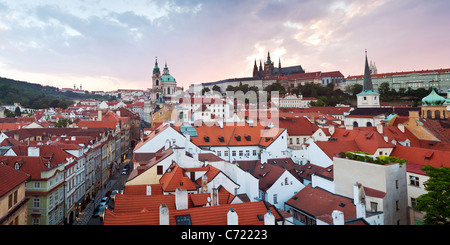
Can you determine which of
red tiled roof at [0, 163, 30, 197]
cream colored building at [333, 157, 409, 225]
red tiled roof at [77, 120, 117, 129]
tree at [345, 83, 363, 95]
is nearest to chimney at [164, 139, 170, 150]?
red tiled roof at [0, 163, 30, 197]

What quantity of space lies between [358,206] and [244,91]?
107m

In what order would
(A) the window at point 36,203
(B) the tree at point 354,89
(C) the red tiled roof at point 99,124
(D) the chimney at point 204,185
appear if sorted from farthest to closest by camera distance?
(B) the tree at point 354,89 < (C) the red tiled roof at point 99,124 < (A) the window at point 36,203 < (D) the chimney at point 204,185

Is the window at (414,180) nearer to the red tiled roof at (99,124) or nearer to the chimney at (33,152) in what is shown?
the chimney at (33,152)

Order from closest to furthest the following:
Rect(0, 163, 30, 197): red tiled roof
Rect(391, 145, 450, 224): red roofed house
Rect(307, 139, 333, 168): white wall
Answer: Rect(0, 163, 30, 197): red tiled roof → Rect(391, 145, 450, 224): red roofed house → Rect(307, 139, 333, 168): white wall

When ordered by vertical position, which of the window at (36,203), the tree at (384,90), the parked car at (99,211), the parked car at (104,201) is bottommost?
the parked car at (99,211)

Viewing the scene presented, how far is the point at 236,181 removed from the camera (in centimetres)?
2005

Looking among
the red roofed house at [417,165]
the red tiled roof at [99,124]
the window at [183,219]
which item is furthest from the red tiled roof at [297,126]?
the window at [183,219]

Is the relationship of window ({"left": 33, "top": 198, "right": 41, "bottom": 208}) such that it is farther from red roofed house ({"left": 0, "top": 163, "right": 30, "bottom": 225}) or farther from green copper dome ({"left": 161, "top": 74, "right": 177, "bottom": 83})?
green copper dome ({"left": 161, "top": 74, "right": 177, "bottom": 83})

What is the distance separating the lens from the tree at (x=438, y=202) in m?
11.9

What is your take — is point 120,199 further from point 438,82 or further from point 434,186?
point 438,82

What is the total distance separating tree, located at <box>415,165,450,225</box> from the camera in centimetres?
1186

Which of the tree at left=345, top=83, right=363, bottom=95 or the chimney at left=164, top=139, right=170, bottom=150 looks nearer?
the chimney at left=164, top=139, right=170, bottom=150

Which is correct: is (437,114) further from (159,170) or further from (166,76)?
(166,76)
